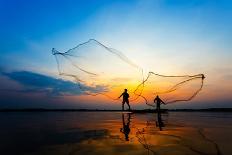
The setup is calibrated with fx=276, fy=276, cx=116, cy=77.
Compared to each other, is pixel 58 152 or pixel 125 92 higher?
pixel 125 92

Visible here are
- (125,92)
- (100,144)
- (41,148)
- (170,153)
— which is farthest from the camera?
(125,92)

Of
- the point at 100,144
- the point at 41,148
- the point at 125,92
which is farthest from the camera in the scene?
the point at 125,92

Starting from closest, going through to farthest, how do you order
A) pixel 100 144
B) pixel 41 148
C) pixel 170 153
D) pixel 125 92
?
pixel 170 153
pixel 41 148
pixel 100 144
pixel 125 92

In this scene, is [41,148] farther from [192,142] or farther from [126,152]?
[192,142]

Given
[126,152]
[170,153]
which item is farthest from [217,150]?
[126,152]

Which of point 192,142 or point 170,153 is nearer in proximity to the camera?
point 170,153

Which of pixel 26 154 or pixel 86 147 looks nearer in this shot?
pixel 26 154

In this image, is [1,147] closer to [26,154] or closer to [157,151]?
[26,154]

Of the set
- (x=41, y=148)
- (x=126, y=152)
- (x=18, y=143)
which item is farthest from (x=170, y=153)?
(x=18, y=143)

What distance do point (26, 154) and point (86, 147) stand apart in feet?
7.33

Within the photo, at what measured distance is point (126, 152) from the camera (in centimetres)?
965

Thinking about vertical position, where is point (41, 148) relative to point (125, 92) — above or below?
below

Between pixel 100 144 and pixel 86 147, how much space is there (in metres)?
0.92

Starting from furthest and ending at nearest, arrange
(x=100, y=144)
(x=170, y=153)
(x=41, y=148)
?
(x=100, y=144) → (x=41, y=148) → (x=170, y=153)
